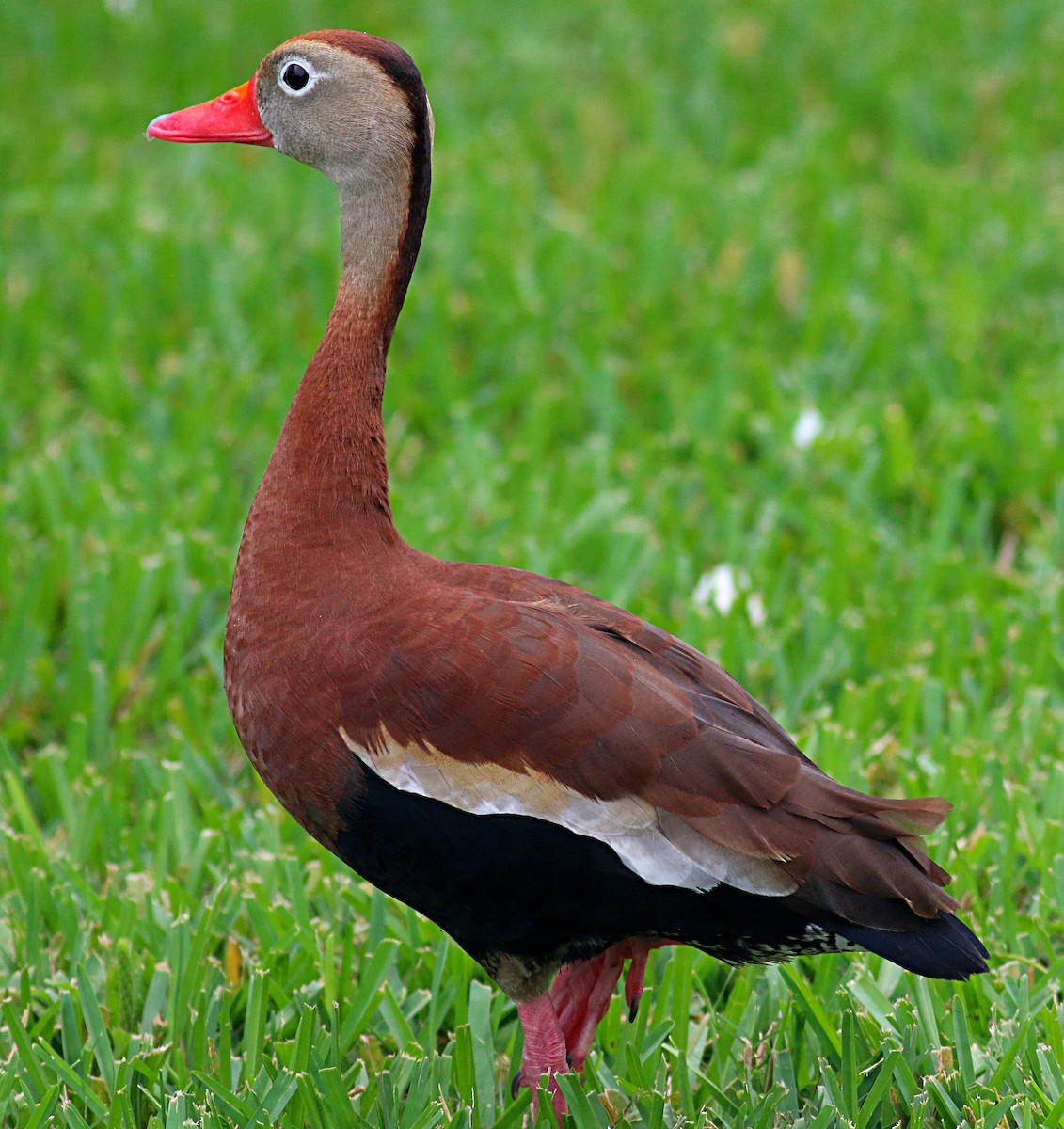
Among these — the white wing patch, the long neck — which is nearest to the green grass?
the white wing patch

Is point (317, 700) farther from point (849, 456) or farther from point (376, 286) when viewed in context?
point (849, 456)

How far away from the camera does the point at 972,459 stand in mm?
4848

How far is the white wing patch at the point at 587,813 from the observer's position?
2402 mm

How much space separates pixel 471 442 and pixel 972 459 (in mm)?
1544

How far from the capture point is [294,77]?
2.77m

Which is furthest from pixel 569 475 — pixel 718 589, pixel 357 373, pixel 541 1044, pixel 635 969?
pixel 541 1044

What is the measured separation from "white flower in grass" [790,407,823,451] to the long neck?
2.46 meters

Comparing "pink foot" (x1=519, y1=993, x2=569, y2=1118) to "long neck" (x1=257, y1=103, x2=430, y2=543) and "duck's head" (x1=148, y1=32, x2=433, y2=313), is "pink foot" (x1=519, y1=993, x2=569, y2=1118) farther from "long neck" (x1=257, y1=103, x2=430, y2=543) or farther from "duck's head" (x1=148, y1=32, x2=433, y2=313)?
"duck's head" (x1=148, y1=32, x2=433, y2=313)

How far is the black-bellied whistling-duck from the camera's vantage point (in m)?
2.41

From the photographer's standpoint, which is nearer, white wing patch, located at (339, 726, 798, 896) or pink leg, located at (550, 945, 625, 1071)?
white wing patch, located at (339, 726, 798, 896)

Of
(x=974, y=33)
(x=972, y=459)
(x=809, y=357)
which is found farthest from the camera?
(x=974, y=33)

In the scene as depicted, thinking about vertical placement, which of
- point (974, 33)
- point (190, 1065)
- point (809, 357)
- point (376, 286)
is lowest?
point (190, 1065)

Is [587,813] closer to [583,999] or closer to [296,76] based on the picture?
[583,999]

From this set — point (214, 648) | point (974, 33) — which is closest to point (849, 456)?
point (214, 648)
